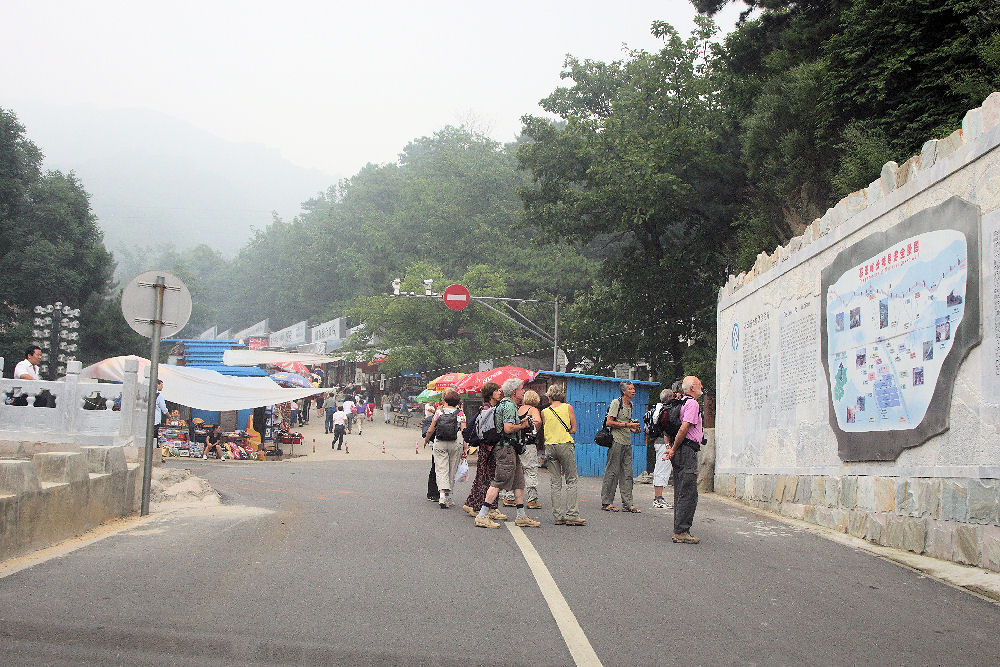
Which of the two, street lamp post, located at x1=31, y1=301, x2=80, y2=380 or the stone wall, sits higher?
street lamp post, located at x1=31, y1=301, x2=80, y2=380

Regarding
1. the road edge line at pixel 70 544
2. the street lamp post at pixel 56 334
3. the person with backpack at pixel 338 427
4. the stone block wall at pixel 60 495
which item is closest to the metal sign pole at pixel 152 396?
the stone block wall at pixel 60 495

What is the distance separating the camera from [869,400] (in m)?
10.3

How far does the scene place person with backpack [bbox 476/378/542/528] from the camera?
10.4 meters

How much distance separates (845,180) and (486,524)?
9761 mm

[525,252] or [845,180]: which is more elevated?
[525,252]

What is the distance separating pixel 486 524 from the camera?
10.1 meters

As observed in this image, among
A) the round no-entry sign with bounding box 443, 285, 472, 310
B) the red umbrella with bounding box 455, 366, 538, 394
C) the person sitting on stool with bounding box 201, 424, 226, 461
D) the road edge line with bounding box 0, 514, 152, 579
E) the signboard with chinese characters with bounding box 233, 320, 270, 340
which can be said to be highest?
the signboard with chinese characters with bounding box 233, 320, 270, 340

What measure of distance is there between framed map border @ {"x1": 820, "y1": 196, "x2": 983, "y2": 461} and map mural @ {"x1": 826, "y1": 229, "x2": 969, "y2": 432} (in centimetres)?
8

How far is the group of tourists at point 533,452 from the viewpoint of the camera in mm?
9422

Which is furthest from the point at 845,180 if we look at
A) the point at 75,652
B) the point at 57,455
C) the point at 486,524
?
the point at 75,652

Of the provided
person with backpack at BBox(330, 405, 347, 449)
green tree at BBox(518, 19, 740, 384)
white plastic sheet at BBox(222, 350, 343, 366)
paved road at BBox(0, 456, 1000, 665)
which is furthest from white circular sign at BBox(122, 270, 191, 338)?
white plastic sheet at BBox(222, 350, 343, 366)

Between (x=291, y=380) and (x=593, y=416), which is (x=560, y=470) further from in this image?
(x=291, y=380)

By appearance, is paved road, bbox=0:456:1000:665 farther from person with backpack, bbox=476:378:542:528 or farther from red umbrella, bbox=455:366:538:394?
red umbrella, bbox=455:366:538:394

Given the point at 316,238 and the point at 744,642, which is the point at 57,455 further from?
the point at 316,238
